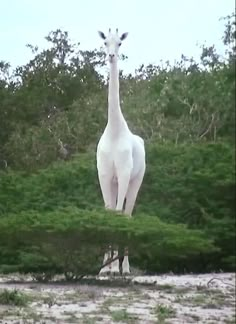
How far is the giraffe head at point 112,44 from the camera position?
3214 mm

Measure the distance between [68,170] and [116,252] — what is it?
1330 mm

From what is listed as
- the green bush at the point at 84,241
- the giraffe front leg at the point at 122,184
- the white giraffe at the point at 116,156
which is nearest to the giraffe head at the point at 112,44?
the white giraffe at the point at 116,156

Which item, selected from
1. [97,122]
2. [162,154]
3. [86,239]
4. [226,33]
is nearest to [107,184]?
[162,154]

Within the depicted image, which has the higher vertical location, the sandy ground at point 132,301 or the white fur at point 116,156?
the white fur at point 116,156

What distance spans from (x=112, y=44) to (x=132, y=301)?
4.62 feet

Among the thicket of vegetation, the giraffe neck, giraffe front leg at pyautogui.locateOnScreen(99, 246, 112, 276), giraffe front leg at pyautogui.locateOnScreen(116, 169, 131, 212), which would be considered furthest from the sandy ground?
the giraffe neck

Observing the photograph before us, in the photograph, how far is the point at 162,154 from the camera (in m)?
4.95

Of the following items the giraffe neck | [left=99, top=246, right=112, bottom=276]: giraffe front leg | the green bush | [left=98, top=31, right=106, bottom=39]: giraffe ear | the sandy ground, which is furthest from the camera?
the giraffe neck

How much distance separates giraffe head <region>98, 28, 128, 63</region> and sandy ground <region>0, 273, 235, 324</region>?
1.04m

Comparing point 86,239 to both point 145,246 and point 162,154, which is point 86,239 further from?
point 162,154

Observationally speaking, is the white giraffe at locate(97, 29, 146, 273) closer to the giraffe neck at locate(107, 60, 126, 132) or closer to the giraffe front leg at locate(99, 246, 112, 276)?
the giraffe neck at locate(107, 60, 126, 132)

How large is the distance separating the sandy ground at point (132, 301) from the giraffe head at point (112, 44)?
1.04m

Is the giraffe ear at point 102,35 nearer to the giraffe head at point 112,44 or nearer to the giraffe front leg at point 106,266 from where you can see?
the giraffe head at point 112,44

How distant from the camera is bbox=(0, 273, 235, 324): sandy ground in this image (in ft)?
8.22
